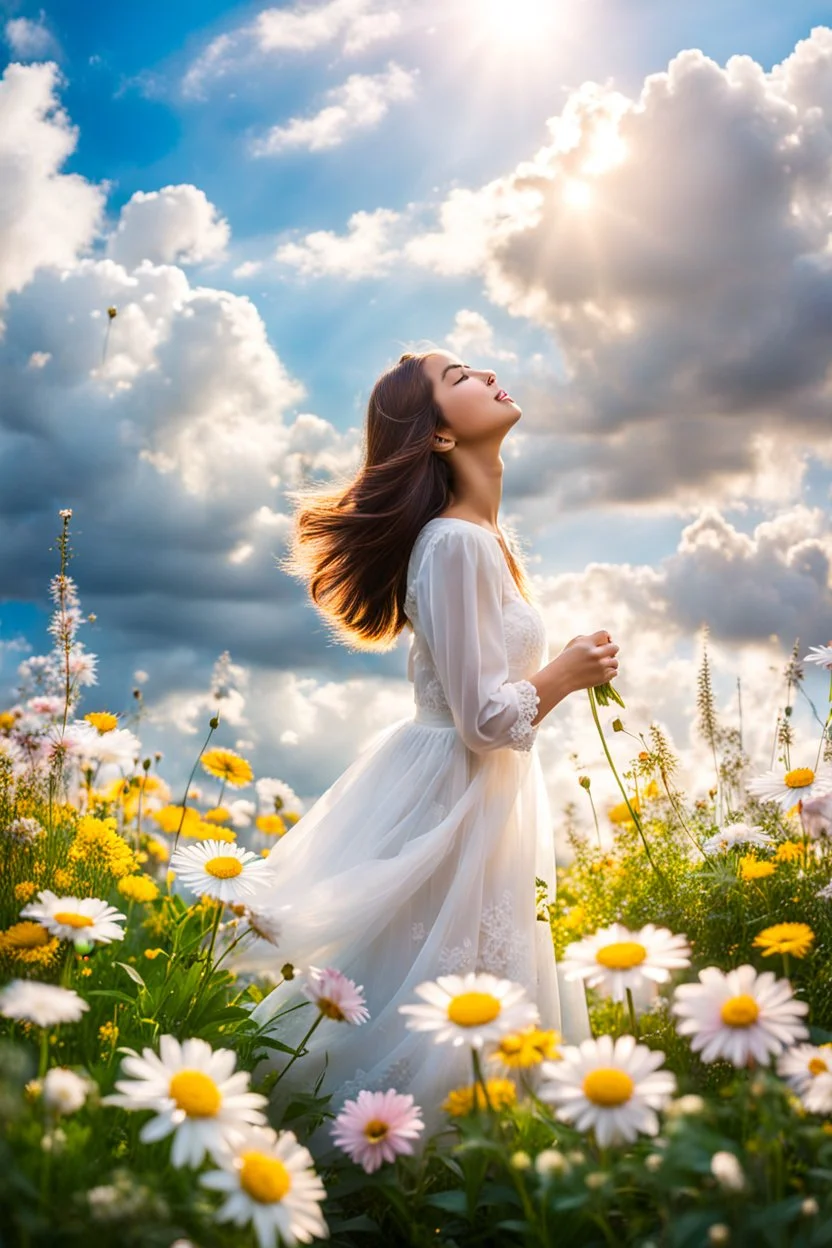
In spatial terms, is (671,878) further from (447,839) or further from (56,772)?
(56,772)

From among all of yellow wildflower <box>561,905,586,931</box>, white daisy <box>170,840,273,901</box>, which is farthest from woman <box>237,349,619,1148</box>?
yellow wildflower <box>561,905,586,931</box>

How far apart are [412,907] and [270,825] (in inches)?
96.8

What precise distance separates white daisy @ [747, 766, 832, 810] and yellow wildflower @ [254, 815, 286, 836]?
3.03 metres

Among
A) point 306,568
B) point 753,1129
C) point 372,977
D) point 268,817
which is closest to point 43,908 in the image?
point 372,977

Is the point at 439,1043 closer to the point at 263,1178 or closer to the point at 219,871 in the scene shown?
the point at 219,871

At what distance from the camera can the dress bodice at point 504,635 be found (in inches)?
137

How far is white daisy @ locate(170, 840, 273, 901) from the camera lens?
9.50ft

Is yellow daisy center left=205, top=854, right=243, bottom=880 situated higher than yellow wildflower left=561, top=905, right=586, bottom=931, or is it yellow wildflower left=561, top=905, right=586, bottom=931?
yellow wildflower left=561, top=905, right=586, bottom=931

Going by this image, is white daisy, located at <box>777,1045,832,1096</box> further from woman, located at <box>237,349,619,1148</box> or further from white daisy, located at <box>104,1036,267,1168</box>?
woman, located at <box>237,349,619,1148</box>

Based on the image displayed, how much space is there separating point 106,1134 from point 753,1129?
1349mm

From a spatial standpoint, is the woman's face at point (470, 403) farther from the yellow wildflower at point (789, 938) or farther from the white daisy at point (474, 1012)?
the white daisy at point (474, 1012)

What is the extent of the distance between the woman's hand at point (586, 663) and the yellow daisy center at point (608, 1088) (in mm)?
1688

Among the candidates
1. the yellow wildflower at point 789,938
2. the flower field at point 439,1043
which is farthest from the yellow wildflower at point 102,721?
the yellow wildflower at point 789,938

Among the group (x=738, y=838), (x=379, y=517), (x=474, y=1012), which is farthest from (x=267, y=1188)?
(x=379, y=517)
